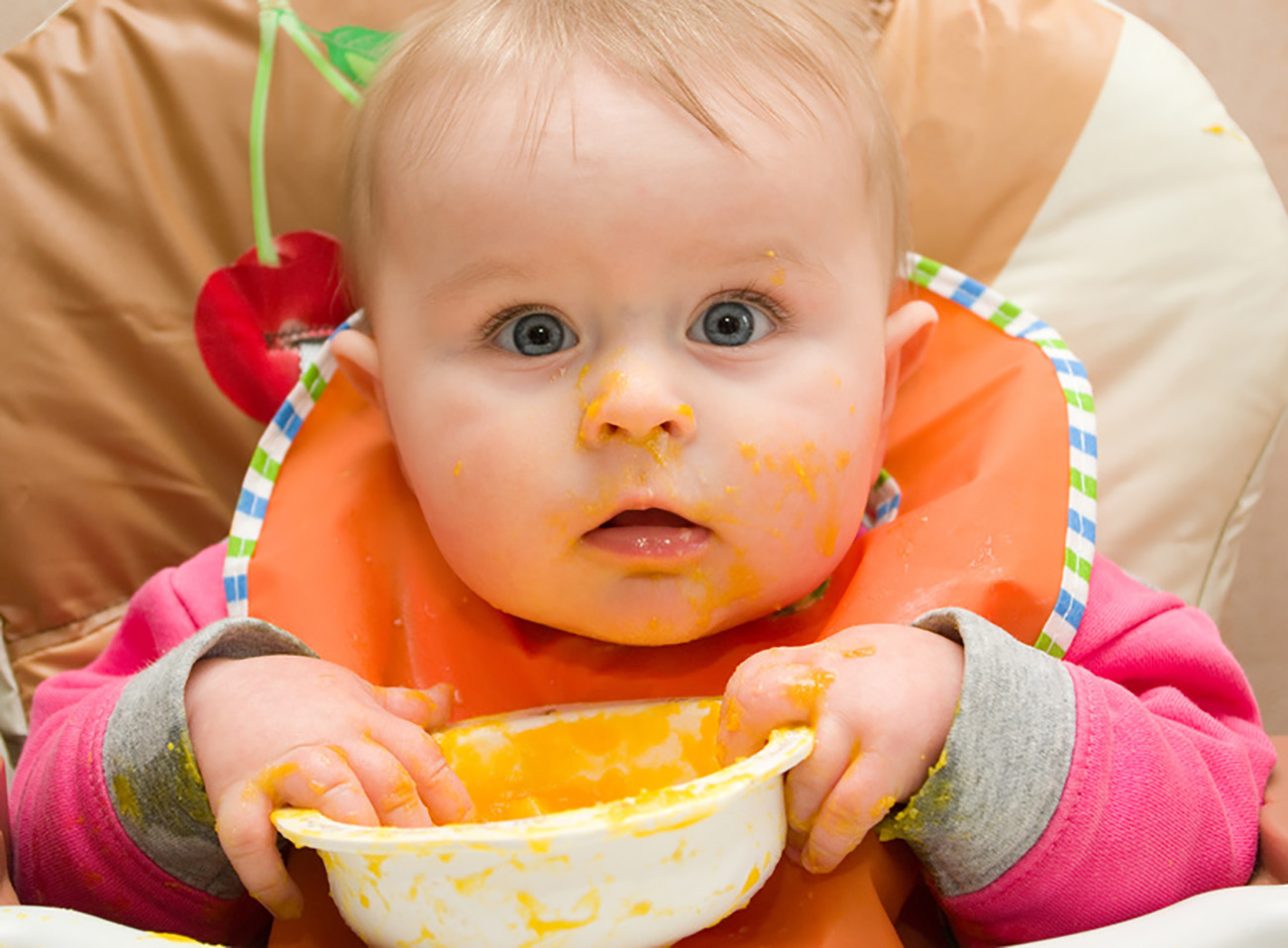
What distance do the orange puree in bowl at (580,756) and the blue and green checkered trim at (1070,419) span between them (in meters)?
0.26

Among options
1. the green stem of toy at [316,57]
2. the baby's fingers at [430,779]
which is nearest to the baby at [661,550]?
the baby's fingers at [430,779]

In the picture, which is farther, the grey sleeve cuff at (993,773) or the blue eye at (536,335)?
the blue eye at (536,335)

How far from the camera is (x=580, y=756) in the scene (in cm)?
82

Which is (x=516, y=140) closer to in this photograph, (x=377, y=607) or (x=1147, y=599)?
(x=377, y=607)

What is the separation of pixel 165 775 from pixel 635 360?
0.37m

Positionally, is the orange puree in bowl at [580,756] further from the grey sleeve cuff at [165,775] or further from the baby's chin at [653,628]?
→ the grey sleeve cuff at [165,775]

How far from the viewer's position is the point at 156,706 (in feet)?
2.45

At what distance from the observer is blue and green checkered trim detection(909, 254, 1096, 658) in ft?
2.88

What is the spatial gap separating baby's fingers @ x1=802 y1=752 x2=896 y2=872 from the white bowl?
0.12 feet

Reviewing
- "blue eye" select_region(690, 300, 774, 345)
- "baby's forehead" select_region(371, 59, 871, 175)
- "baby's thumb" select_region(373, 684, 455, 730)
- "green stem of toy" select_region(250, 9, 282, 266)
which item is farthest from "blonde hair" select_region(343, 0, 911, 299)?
"baby's thumb" select_region(373, 684, 455, 730)

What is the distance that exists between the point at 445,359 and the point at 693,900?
0.40 metres

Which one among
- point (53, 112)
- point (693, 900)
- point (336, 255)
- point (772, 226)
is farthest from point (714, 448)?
point (53, 112)

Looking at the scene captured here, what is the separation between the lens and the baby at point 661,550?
71cm

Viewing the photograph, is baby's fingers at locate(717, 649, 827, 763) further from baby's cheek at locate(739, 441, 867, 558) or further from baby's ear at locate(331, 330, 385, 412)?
baby's ear at locate(331, 330, 385, 412)
